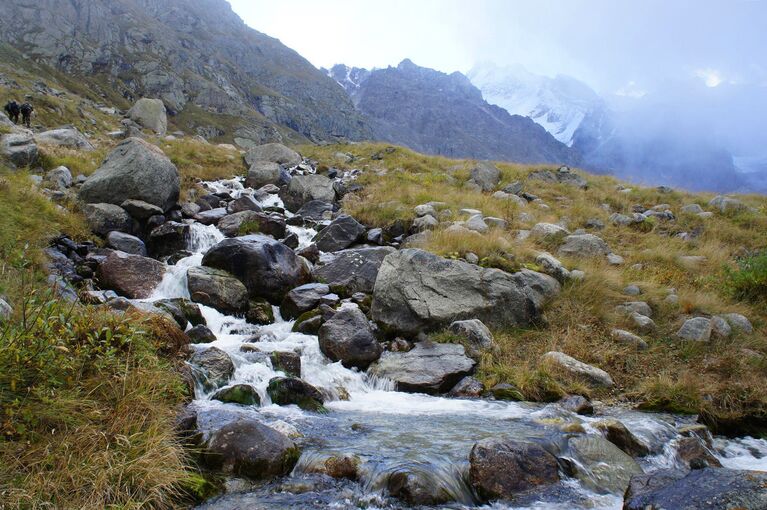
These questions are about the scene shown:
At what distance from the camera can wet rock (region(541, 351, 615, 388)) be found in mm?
7730

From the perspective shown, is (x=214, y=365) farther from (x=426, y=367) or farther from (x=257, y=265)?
(x=257, y=265)

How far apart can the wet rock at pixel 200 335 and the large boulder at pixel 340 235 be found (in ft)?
18.9

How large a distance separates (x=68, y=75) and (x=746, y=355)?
10578 centimetres

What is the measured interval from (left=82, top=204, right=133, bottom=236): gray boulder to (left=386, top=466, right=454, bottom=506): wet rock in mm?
10281

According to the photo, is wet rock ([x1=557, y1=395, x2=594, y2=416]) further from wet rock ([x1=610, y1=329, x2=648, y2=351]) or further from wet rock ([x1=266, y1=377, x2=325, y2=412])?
wet rock ([x1=266, y1=377, x2=325, y2=412])

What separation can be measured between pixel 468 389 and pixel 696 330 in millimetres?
4508

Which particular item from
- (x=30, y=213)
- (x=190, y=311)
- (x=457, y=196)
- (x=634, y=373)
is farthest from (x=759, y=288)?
(x=30, y=213)

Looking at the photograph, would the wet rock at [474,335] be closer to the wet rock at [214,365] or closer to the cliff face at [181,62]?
the wet rock at [214,365]

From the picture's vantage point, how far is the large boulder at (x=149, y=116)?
35125 millimetres

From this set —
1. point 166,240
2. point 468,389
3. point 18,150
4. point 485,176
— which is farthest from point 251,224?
point 485,176

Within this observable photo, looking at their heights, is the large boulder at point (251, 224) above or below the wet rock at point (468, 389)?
above

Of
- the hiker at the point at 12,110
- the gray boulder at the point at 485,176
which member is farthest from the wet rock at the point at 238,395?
the hiker at the point at 12,110

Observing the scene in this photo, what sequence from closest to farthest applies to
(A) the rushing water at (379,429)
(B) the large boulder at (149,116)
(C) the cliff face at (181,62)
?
(A) the rushing water at (379,429) < (B) the large boulder at (149,116) < (C) the cliff face at (181,62)

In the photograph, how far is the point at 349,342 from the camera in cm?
827
